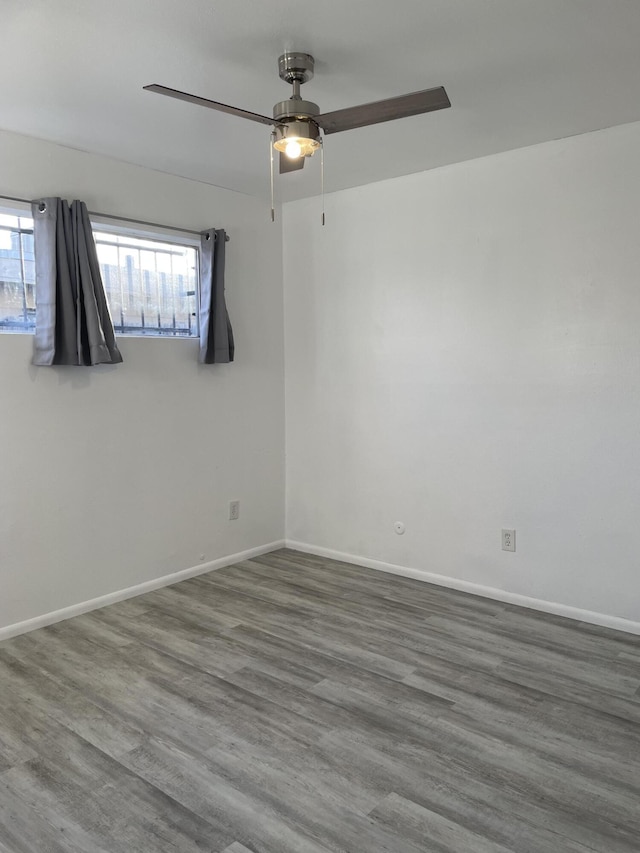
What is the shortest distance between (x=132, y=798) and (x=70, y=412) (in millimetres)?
2018

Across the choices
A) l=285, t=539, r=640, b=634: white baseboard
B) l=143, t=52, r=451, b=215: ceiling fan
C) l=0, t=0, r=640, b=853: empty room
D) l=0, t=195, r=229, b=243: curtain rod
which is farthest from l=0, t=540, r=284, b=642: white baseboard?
l=143, t=52, r=451, b=215: ceiling fan

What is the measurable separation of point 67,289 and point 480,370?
223cm

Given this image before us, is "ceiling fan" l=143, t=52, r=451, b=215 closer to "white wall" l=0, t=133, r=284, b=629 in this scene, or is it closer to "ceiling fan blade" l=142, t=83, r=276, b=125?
"ceiling fan blade" l=142, t=83, r=276, b=125

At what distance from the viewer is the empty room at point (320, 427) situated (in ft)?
6.89

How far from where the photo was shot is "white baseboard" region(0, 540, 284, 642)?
3.29m

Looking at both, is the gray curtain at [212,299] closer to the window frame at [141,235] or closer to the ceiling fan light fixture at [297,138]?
the window frame at [141,235]

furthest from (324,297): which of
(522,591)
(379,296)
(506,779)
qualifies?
(506,779)

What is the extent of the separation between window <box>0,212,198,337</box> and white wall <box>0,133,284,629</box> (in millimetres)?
113

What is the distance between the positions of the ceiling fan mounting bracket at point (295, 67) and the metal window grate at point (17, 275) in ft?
5.37

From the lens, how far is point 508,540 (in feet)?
11.9

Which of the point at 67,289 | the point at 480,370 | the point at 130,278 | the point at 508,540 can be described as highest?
the point at 130,278

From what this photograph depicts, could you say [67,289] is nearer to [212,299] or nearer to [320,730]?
[212,299]

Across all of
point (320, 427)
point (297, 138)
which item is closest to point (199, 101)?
point (297, 138)

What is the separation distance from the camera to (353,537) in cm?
436
